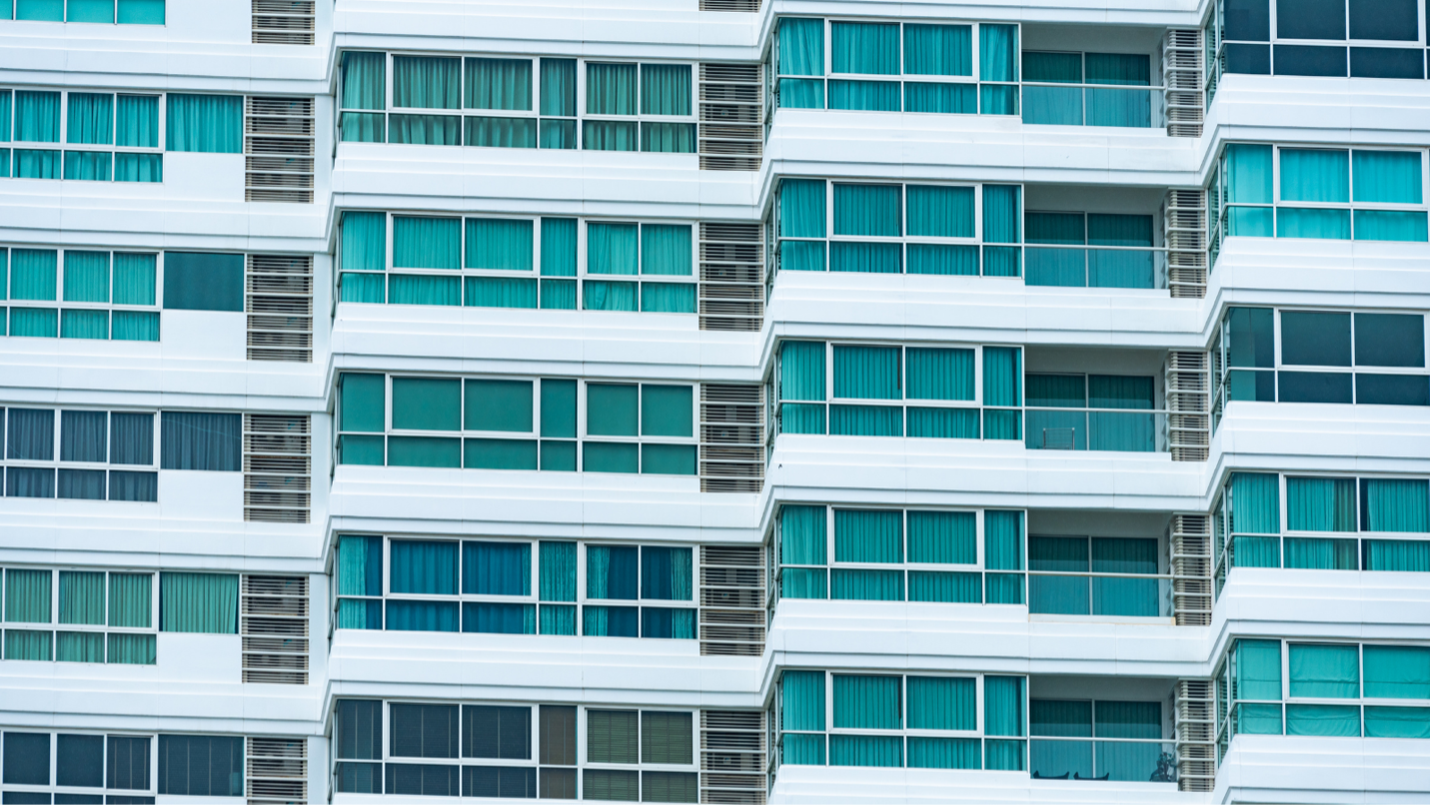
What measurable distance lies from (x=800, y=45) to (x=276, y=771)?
14129 mm

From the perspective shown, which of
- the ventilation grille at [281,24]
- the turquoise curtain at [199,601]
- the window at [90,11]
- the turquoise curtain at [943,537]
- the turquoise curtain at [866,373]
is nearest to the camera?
the turquoise curtain at [943,537]

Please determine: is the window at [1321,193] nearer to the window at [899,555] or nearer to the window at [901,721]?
the window at [899,555]

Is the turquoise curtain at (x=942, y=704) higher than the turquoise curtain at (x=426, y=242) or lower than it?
lower

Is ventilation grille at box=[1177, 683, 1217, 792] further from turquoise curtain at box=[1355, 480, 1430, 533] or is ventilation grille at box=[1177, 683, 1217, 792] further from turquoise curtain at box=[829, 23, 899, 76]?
turquoise curtain at box=[829, 23, 899, 76]

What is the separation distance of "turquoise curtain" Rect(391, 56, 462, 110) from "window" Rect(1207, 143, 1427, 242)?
12.3 metres

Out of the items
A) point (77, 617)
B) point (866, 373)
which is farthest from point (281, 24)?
point (866, 373)

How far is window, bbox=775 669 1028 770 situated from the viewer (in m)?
46.6

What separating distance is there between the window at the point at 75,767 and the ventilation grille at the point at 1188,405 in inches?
659

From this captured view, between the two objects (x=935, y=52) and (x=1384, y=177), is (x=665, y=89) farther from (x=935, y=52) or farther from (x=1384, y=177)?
(x=1384, y=177)

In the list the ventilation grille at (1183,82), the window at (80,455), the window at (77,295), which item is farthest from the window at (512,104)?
the ventilation grille at (1183,82)

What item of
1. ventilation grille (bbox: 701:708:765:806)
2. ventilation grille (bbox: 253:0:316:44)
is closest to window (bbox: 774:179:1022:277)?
ventilation grille (bbox: 701:708:765:806)

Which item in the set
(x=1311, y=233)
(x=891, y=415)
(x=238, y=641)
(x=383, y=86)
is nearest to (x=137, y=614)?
(x=238, y=641)

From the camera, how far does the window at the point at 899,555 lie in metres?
47.3

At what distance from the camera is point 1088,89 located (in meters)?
50.0
